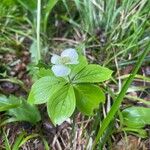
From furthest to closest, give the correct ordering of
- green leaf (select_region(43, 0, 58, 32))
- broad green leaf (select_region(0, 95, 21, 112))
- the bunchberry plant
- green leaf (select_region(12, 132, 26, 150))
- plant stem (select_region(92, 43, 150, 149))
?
green leaf (select_region(43, 0, 58, 32))
broad green leaf (select_region(0, 95, 21, 112))
green leaf (select_region(12, 132, 26, 150))
the bunchberry plant
plant stem (select_region(92, 43, 150, 149))

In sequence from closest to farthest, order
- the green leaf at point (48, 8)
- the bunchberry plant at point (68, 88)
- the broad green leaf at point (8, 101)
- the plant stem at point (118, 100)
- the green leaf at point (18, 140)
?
the plant stem at point (118, 100)
the bunchberry plant at point (68, 88)
the green leaf at point (18, 140)
the broad green leaf at point (8, 101)
the green leaf at point (48, 8)

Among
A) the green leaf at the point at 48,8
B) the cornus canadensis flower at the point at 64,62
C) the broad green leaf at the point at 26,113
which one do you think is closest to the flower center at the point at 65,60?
the cornus canadensis flower at the point at 64,62

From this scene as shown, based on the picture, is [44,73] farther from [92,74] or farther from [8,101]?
[8,101]

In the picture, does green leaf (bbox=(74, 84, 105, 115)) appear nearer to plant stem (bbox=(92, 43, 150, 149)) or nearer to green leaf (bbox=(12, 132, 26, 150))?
plant stem (bbox=(92, 43, 150, 149))

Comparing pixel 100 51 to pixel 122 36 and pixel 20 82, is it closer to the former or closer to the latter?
pixel 122 36

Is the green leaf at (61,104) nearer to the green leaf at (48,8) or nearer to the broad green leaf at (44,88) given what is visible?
the broad green leaf at (44,88)

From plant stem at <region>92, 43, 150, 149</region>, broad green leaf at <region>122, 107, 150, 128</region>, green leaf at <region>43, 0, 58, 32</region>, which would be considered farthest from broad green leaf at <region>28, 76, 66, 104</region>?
green leaf at <region>43, 0, 58, 32</region>

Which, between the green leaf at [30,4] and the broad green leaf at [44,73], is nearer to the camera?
the broad green leaf at [44,73]
